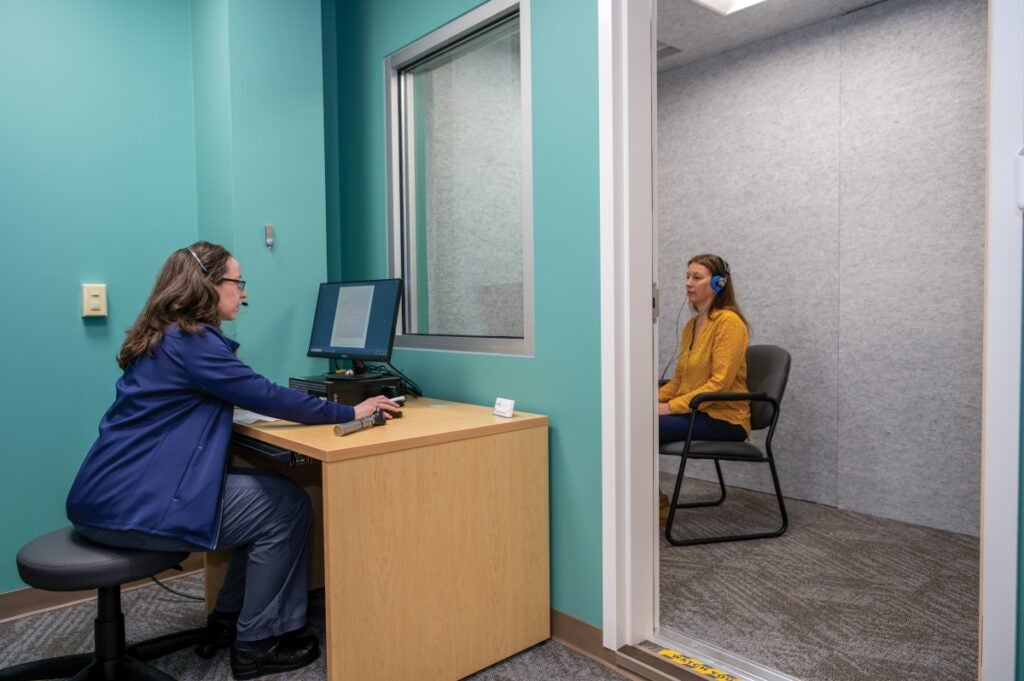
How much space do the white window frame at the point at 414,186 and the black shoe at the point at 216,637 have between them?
1.05 metres

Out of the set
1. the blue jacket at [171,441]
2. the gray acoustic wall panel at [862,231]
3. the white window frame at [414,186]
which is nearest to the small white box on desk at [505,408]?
the white window frame at [414,186]

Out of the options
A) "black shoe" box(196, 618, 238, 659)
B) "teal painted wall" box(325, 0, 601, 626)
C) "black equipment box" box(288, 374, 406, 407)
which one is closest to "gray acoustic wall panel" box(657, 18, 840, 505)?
"teal painted wall" box(325, 0, 601, 626)

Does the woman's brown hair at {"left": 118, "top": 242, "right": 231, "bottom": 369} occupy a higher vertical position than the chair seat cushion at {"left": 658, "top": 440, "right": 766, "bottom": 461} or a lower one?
higher

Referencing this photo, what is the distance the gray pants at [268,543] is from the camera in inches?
68.2

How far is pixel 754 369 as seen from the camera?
301cm

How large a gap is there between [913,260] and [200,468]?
2.72m

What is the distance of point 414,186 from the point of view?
2590mm

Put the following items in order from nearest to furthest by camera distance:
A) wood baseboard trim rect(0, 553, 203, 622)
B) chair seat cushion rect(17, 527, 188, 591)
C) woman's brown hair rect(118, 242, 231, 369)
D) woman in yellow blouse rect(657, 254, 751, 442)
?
1. chair seat cushion rect(17, 527, 188, 591)
2. woman's brown hair rect(118, 242, 231, 369)
3. wood baseboard trim rect(0, 553, 203, 622)
4. woman in yellow blouse rect(657, 254, 751, 442)

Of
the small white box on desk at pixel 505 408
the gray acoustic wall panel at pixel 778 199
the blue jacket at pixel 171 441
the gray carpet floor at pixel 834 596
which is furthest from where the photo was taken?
the gray acoustic wall panel at pixel 778 199

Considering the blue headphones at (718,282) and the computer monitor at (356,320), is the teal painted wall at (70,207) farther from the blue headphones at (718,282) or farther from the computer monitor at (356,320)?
the blue headphones at (718,282)

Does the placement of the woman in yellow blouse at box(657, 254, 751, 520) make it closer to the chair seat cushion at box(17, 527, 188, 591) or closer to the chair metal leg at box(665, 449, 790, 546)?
the chair metal leg at box(665, 449, 790, 546)

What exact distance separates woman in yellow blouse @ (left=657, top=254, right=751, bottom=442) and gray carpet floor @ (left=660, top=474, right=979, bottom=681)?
17.9 inches

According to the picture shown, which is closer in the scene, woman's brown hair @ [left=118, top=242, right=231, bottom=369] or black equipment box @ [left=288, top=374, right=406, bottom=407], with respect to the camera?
woman's brown hair @ [left=118, top=242, right=231, bottom=369]

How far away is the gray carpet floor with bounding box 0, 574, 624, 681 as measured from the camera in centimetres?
179
